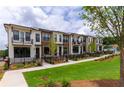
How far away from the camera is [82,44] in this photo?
46.6m

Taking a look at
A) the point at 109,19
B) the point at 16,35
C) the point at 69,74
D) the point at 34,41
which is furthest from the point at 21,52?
the point at 109,19

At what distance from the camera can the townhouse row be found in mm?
27422

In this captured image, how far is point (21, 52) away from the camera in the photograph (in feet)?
95.1

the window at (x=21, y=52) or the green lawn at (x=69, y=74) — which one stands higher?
the window at (x=21, y=52)

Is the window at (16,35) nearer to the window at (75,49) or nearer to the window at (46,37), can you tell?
the window at (46,37)

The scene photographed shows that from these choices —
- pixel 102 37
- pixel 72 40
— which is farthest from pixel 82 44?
pixel 102 37

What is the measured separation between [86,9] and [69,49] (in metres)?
29.6

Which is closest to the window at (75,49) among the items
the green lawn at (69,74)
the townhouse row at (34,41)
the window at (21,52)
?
the townhouse row at (34,41)

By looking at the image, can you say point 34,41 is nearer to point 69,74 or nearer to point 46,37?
point 46,37

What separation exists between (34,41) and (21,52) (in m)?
2.84

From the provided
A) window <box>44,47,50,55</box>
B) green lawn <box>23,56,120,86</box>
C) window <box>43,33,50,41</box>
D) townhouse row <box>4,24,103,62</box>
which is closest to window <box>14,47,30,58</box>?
townhouse row <box>4,24,103,62</box>

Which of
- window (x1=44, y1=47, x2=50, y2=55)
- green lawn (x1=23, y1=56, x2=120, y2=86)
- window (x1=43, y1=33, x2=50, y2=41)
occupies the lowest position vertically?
green lawn (x1=23, y1=56, x2=120, y2=86)

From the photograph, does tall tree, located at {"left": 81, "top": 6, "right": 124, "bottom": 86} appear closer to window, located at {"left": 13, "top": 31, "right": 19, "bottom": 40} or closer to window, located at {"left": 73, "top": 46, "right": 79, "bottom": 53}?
window, located at {"left": 13, "top": 31, "right": 19, "bottom": 40}

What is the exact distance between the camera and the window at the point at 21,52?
92.2ft
